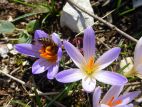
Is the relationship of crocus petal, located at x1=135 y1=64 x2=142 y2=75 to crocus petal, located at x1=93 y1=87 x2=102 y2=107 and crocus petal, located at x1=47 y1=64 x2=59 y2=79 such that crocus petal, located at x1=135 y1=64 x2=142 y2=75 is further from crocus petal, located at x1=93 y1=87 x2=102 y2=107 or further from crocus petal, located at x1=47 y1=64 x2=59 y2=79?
crocus petal, located at x1=47 y1=64 x2=59 y2=79

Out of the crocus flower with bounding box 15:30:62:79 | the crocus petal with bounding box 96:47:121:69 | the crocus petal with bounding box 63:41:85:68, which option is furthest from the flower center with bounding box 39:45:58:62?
the crocus petal with bounding box 96:47:121:69

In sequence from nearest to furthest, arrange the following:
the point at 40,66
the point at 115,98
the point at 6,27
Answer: the point at 115,98
the point at 40,66
the point at 6,27

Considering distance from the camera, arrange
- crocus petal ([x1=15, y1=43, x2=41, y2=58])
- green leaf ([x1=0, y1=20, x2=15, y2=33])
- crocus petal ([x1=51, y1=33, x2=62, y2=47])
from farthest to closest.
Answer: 1. green leaf ([x1=0, y1=20, x2=15, y2=33])
2. crocus petal ([x1=15, y1=43, x2=41, y2=58])
3. crocus petal ([x1=51, y1=33, x2=62, y2=47])

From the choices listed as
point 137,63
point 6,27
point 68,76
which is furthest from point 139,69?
point 6,27

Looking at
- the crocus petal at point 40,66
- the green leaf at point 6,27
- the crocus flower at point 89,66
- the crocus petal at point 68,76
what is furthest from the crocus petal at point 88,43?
the green leaf at point 6,27

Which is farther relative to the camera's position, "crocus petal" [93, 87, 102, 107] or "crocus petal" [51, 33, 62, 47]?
"crocus petal" [51, 33, 62, 47]

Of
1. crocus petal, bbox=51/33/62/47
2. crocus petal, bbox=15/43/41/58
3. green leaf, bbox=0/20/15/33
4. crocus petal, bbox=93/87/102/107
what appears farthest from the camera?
green leaf, bbox=0/20/15/33

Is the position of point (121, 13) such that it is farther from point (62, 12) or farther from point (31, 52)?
point (31, 52)

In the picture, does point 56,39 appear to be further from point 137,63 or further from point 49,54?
point 137,63
